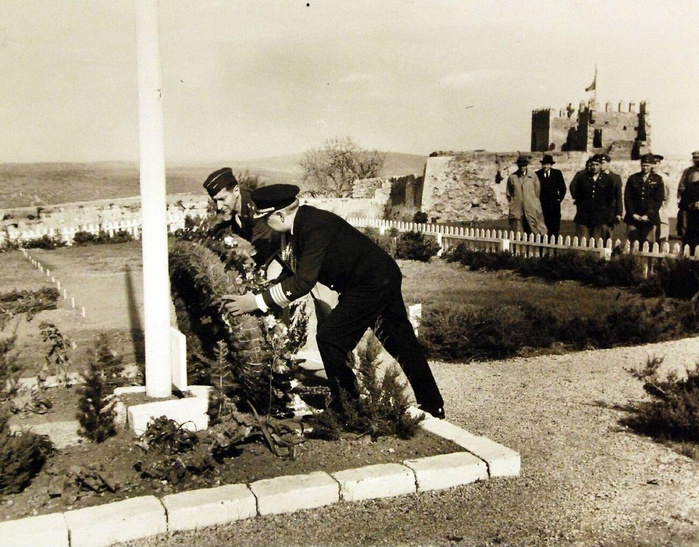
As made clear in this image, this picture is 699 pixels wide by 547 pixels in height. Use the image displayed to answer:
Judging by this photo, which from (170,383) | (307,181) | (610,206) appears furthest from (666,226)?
(307,181)

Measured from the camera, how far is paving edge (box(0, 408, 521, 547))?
303cm

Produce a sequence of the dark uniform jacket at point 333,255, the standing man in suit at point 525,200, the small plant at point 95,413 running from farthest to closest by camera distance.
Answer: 1. the standing man in suit at point 525,200
2. the dark uniform jacket at point 333,255
3. the small plant at point 95,413

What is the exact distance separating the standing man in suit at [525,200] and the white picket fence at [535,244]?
0.76 feet

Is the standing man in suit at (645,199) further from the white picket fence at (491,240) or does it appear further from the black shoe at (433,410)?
the black shoe at (433,410)

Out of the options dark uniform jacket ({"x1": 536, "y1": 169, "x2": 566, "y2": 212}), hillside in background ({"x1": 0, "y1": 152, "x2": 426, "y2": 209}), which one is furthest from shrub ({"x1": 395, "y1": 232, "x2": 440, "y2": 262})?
hillside in background ({"x1": 0, "y1": 152, "x2": 426, "y2": 209})

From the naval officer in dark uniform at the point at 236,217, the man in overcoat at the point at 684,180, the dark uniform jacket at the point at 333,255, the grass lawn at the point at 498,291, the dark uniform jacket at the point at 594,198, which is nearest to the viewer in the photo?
the dark uniform jacket at the point at 333,255

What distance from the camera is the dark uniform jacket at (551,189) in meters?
13.2

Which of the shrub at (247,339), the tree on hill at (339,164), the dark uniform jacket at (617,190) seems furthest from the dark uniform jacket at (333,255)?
the tree on hill at (339,164)

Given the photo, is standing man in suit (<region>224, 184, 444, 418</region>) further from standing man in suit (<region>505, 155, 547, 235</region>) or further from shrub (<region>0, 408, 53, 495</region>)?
standing man in suit (<region>505, 155, 547, 235</region>)

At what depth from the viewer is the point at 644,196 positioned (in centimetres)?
1178

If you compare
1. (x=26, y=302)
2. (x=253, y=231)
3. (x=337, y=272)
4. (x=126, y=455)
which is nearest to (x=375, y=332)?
(x=337, y=272)

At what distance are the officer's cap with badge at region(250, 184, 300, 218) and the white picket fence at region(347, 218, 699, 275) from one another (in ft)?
27.2

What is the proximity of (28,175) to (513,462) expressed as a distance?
112 ft

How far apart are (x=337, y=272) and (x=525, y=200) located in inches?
398
